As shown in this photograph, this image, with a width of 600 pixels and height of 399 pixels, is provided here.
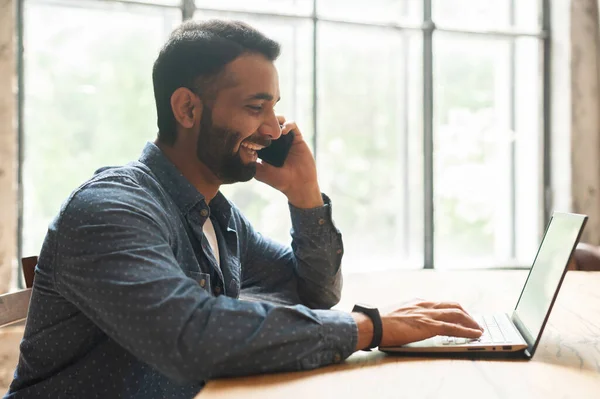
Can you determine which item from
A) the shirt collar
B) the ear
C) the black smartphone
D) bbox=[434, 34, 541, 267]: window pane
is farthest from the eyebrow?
bbox=[434, 34, 541, 267]: window pane

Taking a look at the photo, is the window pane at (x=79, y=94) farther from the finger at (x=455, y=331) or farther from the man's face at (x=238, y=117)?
the finger at (x=455, y=331)

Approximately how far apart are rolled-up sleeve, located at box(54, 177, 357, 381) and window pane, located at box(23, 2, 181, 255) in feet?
5.86

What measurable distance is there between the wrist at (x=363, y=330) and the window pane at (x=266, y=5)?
227cm

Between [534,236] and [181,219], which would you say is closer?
[181,219]

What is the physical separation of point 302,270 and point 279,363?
765mm

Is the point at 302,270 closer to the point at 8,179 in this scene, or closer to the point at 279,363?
the point at 279,363

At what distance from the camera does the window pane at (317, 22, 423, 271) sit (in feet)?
10.9

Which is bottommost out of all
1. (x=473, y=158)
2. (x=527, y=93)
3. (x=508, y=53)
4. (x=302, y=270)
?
(x=302, y=270)

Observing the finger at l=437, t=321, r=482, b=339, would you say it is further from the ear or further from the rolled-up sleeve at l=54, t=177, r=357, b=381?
the ear

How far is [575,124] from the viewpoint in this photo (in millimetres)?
3418

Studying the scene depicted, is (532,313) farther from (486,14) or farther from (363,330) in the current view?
(486,14)

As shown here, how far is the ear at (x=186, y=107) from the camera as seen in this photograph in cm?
147

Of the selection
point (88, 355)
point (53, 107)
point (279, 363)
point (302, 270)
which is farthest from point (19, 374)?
point (53, 107)

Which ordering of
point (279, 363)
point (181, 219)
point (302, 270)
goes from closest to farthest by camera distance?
point (279, 363)
point (181, 219)
point (302, 270)
